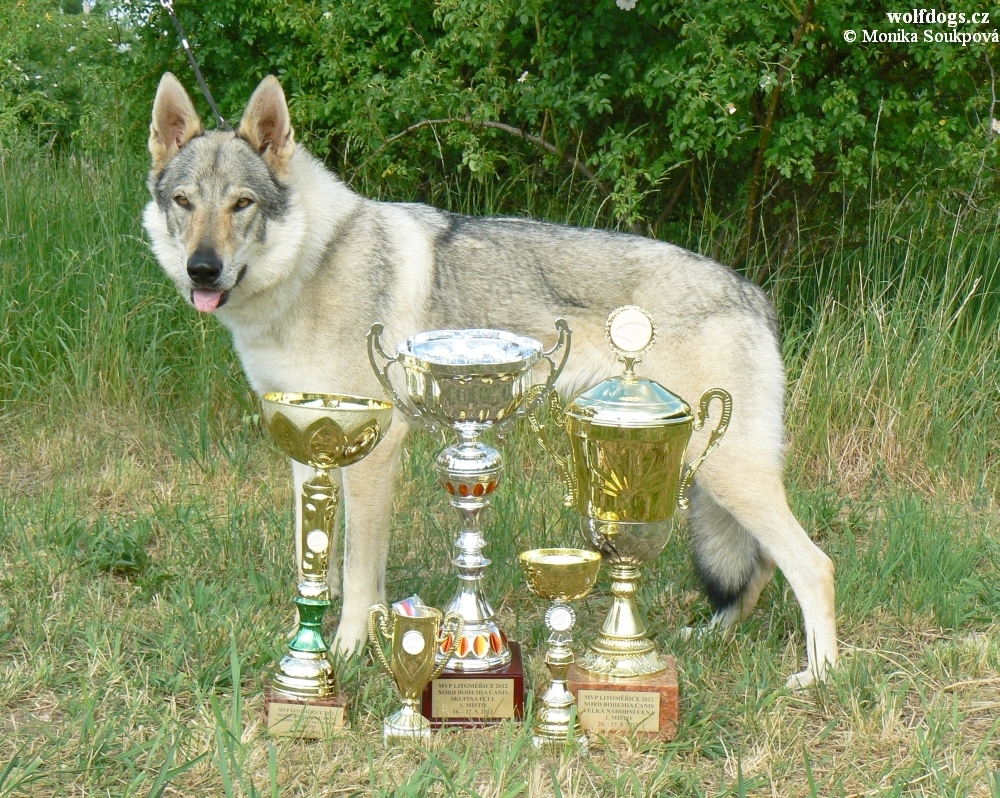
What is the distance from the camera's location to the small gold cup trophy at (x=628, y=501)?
2766mm

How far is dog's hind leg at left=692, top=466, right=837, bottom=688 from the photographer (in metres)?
3.28

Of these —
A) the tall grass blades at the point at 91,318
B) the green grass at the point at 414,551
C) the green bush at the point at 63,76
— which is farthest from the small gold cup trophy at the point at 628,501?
the green bush at the point at 63,76

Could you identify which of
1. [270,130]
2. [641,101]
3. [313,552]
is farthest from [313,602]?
[641,101]

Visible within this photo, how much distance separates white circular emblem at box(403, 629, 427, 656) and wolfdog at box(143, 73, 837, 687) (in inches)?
28.4

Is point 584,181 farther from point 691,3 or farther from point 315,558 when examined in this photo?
point 315,558

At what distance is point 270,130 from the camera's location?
3727 mm

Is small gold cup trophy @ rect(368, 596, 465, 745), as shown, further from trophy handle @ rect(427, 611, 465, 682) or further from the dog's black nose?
the dog's black nose

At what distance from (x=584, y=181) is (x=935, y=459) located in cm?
254

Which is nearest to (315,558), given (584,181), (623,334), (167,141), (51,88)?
(623,334)

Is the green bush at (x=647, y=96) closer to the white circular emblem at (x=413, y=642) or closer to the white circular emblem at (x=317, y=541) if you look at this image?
the white circular emblem at (x=317, y=541)

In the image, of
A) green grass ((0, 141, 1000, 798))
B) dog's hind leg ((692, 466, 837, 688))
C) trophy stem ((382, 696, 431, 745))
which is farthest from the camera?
dog's hind leg ((692, 466, 837, 688))

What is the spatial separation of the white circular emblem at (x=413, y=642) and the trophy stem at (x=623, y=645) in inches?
19.7

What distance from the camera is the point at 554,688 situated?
2768mm

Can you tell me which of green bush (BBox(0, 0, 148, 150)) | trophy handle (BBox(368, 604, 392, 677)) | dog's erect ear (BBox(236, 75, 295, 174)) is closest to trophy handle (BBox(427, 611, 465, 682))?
trophy handle (BBox(368, 604, 392, 677))
